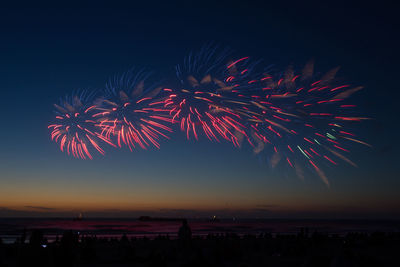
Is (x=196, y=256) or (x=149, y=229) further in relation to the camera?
(x=149, y=229)

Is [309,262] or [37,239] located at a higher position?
[37,239]

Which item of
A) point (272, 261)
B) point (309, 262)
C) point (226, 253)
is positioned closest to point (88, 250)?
point (226, 253)

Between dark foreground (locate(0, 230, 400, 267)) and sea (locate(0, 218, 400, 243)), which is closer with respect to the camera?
dark foreground (locate(0, 230, 400, 267))

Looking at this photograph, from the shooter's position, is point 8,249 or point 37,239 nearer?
point 37,239

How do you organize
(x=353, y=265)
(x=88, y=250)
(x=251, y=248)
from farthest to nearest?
(x=251, y=248)
(x=88, y=250)
(x=353, y=265)

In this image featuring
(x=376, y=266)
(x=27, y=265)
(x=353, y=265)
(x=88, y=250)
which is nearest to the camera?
(x=27, y=265)

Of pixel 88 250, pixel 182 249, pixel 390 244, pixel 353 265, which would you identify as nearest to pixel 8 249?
pixel 88 250

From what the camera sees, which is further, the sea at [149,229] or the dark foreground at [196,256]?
the sea at [149,229]

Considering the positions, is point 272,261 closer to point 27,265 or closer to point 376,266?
point 376,266

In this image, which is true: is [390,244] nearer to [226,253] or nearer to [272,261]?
[272,261]
